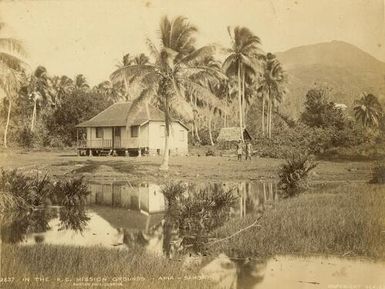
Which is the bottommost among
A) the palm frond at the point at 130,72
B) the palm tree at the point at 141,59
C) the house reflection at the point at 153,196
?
the house reflection at the point at 153,196

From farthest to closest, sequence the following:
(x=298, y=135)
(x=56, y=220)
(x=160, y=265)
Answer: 1. (x=298, y=135)
2. (x=56, y=220)
3. (x=160, y=265)

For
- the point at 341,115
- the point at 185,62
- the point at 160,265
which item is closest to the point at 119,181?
the point at 160,265

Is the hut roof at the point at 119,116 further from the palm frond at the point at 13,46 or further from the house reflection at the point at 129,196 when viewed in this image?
the palm frond at the point at 13,46

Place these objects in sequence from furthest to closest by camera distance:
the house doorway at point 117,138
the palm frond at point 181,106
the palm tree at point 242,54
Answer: the house doorway at point 117,138 → the palm frond at point 181,106 → the palm tree at point 242,54

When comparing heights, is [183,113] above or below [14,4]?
below

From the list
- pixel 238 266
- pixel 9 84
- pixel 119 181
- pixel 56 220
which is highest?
pixel 9 84

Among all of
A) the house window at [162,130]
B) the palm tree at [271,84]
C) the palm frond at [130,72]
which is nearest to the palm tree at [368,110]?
the palm tree at [271,84]

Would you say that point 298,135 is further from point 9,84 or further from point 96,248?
point 9,84
